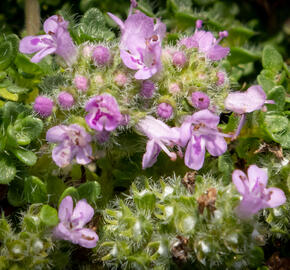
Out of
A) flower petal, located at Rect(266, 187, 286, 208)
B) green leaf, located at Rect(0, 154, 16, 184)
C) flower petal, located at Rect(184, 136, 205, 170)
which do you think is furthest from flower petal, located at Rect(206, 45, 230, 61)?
green leaf, located at Rect(0, 154, 16, 184)

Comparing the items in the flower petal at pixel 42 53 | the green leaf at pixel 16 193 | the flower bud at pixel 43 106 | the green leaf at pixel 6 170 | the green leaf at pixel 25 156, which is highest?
the flower petal at pixel 42 53

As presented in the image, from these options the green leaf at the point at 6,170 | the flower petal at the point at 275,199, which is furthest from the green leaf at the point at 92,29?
the flower petal at the point at 275,199

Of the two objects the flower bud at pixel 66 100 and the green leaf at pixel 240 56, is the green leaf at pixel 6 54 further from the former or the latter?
the green leaf at pixel 240 56

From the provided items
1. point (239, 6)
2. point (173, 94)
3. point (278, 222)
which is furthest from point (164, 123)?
point (239, 6)

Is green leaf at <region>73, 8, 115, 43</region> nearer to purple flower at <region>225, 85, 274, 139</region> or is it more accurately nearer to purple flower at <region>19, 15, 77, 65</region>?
purple flower at <region>19, 15, 77, 65</region>

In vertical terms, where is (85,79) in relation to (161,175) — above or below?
above

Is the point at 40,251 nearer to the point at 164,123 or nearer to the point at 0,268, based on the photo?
the point at 0,268
